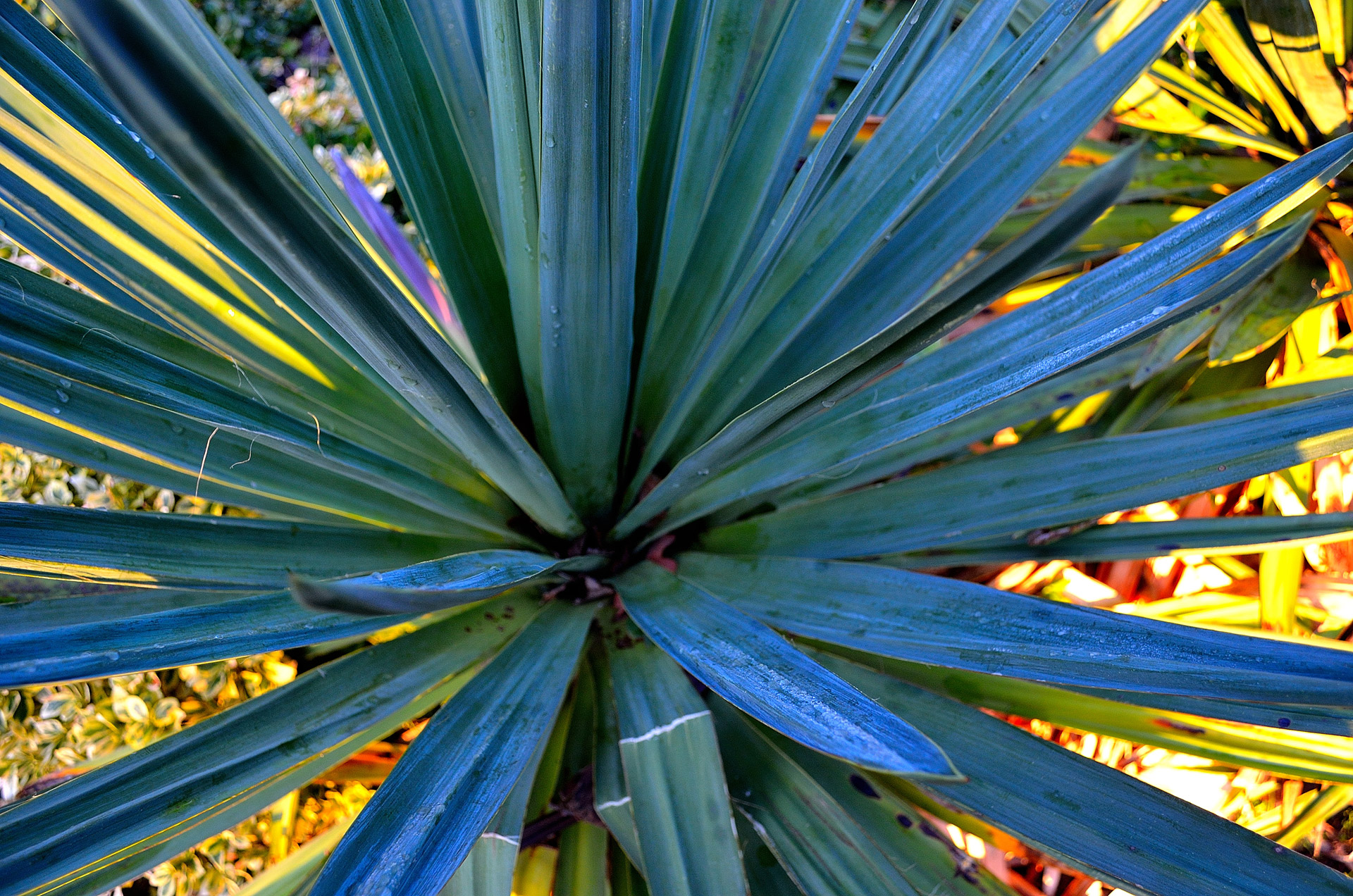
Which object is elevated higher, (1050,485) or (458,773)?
(1050,485)

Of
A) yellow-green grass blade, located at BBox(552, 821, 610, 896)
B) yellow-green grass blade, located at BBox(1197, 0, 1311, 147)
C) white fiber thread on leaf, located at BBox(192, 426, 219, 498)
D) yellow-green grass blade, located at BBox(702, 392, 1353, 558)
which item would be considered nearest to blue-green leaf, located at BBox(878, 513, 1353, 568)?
yellow-green grass blade, located at BBox(702, 392, 1353, 558)

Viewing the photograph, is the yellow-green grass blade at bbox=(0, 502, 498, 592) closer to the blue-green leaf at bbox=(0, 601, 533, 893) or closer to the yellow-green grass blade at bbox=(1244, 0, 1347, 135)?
the blue-green leaf at bbox=(0, 601, 533, 893)

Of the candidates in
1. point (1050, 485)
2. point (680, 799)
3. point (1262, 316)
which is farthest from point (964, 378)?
point (1262, 316)

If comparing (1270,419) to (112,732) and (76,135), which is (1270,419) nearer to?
(76,135)

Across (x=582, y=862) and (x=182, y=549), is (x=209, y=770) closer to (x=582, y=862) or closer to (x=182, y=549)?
(x=182, y=549)

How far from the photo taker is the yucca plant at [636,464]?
62cm

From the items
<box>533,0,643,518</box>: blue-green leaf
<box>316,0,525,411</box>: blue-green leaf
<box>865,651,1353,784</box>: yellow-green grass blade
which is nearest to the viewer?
<box>533,0,643,518</box>: blue-green leaf

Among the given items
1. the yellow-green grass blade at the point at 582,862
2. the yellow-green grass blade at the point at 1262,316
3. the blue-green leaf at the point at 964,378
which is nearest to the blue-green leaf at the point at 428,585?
the blue-green leaf at the point at 964,378

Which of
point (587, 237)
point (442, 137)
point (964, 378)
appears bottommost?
point (964, 378)

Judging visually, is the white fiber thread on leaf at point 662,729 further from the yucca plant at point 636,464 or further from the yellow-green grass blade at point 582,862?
the yellow-green grass blade at point 582,862

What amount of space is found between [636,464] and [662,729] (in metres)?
0.33

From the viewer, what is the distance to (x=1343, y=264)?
4.42 feet

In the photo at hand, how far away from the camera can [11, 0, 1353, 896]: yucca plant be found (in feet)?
2.03

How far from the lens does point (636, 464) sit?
942 millimetres
